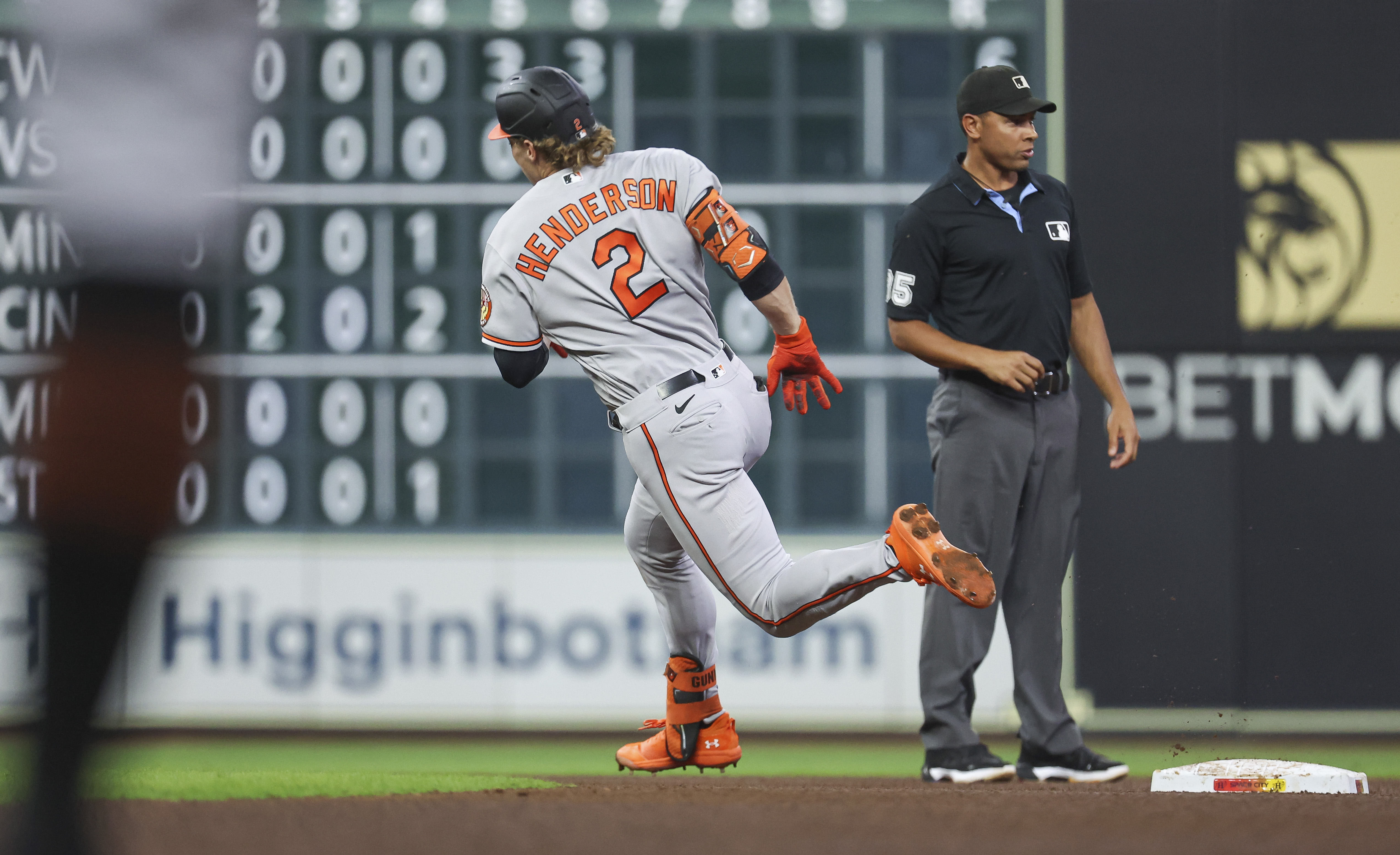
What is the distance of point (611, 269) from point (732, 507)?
59 centimetres

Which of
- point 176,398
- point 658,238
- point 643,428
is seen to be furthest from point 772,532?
point 176,398

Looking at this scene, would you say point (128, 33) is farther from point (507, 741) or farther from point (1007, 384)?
point (507, 741)

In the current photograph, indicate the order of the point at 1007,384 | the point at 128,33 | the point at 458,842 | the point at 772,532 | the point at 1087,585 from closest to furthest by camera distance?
the point at 128,33 < the point at 458,842 < the point at 772,532 < the point at 1007,384 < the point at 1087,585

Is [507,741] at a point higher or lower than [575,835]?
lower

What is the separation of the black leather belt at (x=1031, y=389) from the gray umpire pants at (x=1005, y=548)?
1 cm

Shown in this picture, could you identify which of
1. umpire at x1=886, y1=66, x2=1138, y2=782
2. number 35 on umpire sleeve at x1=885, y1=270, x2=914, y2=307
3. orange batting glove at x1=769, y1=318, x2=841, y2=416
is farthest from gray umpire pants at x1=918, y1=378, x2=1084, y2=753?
orange batting glove at x1=769, y1=318, x2=841, y2=416

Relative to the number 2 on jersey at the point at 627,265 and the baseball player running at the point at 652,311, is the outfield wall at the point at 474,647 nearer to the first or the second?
the baseball player running at the point at 652,311

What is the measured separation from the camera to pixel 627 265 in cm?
375

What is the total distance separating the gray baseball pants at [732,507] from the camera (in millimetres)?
3506

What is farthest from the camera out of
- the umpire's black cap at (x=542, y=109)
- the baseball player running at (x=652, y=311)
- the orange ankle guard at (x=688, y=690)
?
the orange ankle guard at (x=688, y=690)

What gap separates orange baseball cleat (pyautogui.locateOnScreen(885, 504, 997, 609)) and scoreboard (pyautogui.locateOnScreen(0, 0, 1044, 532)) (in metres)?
2.97

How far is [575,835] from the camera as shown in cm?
308

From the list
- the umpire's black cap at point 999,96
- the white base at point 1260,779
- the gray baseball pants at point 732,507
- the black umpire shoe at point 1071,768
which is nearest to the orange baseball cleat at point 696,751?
the gray baseball pants at point 732,507

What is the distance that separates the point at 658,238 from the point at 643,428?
420 millimetres
